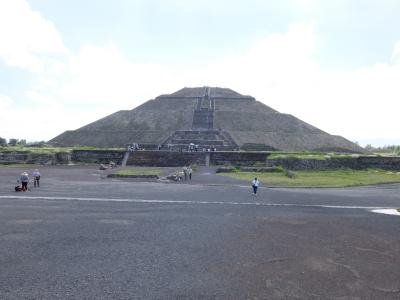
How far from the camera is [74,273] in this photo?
26.5 ft

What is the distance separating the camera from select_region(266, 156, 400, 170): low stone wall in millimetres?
38812

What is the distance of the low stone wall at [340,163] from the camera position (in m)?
38.8

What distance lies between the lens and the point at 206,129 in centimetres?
6059

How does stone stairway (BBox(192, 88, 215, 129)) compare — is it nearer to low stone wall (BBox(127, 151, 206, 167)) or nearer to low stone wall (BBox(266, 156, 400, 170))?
low stone wall (BBox(127, 151, 206, 167))

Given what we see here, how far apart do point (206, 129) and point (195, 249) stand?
2006 inches

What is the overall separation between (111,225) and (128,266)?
13.7 feet

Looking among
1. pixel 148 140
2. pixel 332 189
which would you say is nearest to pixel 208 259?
pixel 332 189

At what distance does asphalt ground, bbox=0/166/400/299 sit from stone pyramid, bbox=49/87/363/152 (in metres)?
36.6

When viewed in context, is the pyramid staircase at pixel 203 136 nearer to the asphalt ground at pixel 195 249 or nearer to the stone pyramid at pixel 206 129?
the stone pyramid at pixel 206 129

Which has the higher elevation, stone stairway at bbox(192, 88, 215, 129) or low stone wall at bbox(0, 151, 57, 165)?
stone stairway at bbox(192, 88, 215, 129)

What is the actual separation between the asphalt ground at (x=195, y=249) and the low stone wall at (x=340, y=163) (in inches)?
809

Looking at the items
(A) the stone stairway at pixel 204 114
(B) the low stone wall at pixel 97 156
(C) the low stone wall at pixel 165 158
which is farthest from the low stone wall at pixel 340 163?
(A) the stone stairway at pixel 204 114

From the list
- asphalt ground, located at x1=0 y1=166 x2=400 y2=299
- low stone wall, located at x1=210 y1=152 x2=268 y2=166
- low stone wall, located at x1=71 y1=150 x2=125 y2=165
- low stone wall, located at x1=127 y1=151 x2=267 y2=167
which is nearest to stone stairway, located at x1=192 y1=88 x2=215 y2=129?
low stone wall, located at x1=127 y1=151 x2=267 y2=167

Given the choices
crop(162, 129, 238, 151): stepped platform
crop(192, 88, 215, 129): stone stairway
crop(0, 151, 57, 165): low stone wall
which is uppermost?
crop(192, 88, 215, 129): stone stairway
